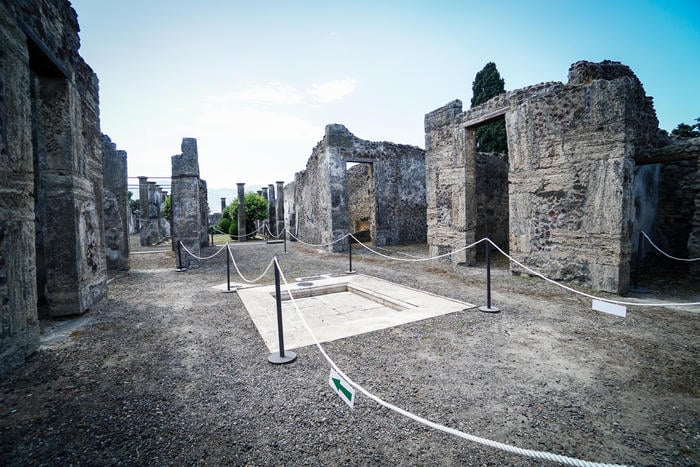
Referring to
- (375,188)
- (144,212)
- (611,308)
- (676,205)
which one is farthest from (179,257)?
(676,205)

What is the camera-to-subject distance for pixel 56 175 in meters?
4.49

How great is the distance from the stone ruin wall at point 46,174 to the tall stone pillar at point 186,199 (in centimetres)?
364

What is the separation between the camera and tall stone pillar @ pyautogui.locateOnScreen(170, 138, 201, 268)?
9.34 metres

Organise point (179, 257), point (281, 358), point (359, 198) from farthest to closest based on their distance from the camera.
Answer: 1. point (359, 198)
2. point (179, 257)
3. point (281, 358)

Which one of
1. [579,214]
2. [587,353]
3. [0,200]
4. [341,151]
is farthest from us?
[341,151]

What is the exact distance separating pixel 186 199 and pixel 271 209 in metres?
12.3

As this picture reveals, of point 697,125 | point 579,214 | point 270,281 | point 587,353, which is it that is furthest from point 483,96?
point 587,353

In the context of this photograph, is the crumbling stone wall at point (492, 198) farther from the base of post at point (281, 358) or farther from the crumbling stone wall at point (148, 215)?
the crumbling stone wall at point (148, 215)

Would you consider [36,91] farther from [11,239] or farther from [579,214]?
[579,214]

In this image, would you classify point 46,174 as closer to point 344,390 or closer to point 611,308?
point 344,390

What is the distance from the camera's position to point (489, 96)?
787 inches

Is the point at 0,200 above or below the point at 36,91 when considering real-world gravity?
below

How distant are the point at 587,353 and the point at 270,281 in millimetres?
5558

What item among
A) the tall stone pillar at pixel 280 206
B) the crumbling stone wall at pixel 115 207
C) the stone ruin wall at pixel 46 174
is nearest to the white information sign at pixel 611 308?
the stone ruin wall at pixel 46 174
